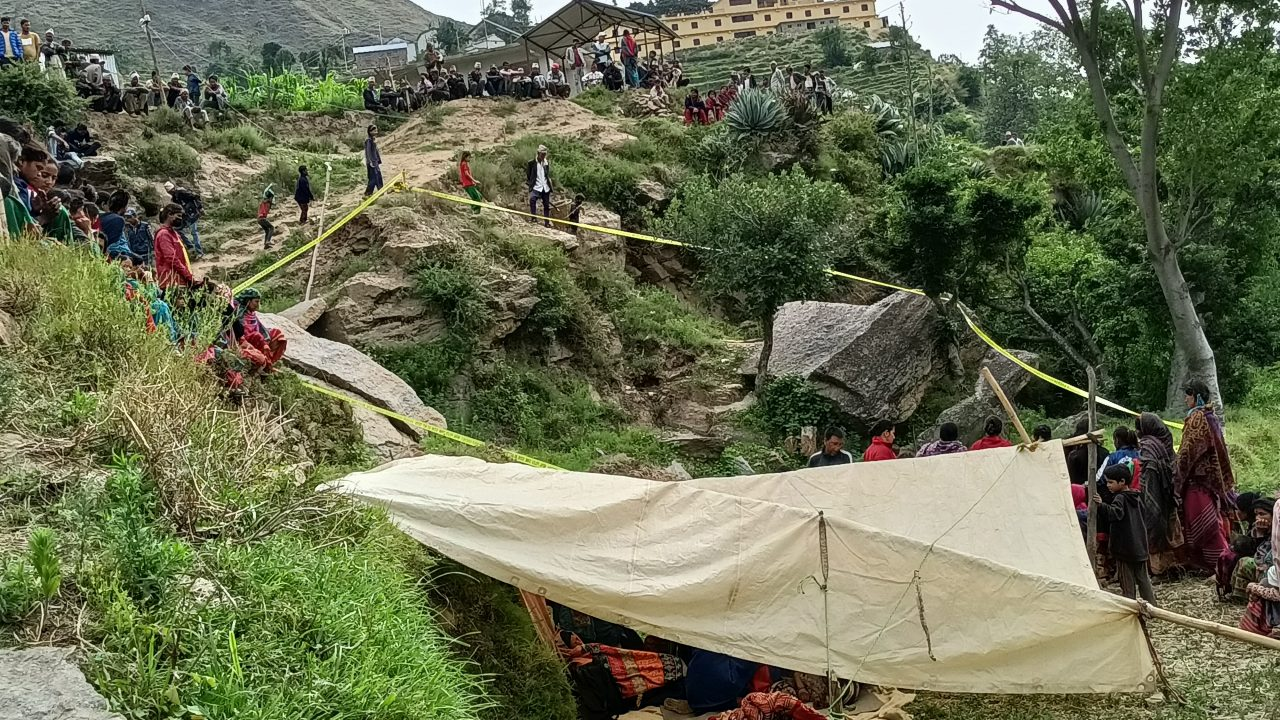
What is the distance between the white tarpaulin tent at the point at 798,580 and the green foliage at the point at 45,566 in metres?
2.06

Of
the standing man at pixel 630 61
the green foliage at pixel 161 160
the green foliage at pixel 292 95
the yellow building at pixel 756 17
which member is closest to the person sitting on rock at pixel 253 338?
A: the green foliage at pixel 161 160

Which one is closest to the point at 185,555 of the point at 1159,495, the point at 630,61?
the point at 1159,495

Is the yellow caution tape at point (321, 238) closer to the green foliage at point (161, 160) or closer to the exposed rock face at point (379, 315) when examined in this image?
the exposed rock face at point (379, 315)

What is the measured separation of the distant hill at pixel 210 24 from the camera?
60.0 meters

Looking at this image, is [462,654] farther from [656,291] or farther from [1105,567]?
[656,291]

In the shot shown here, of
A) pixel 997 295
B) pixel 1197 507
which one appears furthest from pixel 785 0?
pixel 1197 507

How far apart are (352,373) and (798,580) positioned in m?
6.27

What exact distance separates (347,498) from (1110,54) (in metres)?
12.8

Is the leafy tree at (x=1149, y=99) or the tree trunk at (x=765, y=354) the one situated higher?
the leafy tree at (x=1149, y=99)

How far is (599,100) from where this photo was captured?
24.4 m

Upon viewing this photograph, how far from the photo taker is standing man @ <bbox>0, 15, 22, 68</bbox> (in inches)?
646

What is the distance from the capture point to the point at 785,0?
68.0m

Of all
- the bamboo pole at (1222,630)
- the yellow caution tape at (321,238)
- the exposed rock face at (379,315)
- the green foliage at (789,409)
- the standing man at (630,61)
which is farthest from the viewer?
the standing man at (630,61)

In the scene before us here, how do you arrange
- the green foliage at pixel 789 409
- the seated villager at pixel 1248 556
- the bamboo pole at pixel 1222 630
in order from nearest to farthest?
the bamboo pole at pixel 1222 630 → the seated villager at pixel 1248 556 → the green foliage at pixel 789 409
